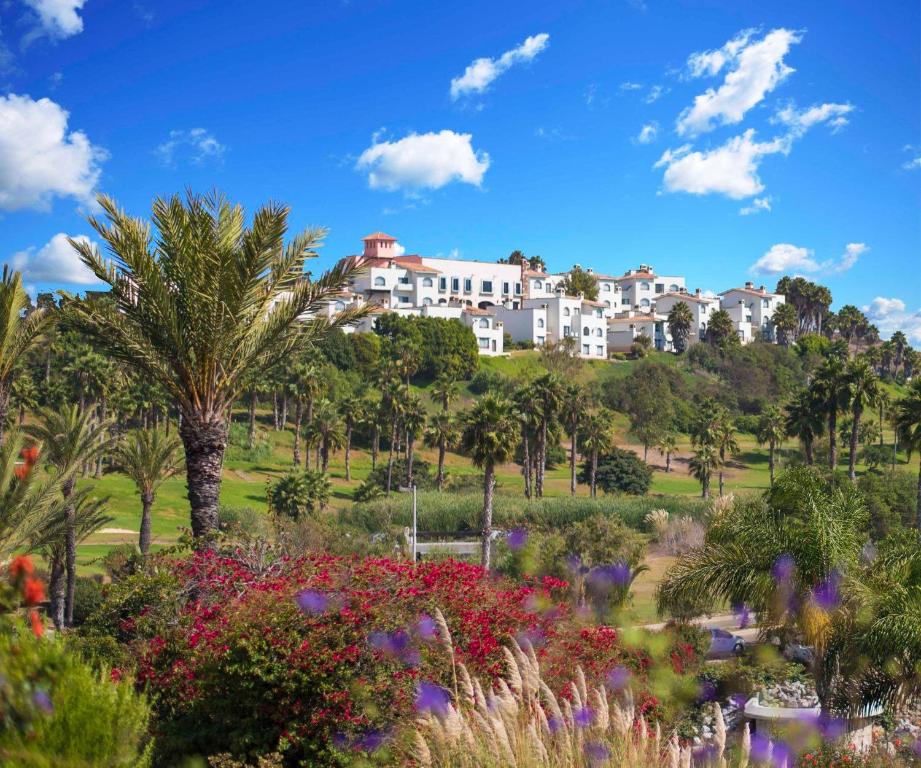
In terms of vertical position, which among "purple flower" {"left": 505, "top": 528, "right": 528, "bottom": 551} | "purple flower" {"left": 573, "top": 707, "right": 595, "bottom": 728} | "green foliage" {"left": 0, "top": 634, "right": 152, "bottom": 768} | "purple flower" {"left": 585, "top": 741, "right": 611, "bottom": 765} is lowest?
"purple flower" {"left": 505, "top": 528, "right": 528, "bottom": 551}

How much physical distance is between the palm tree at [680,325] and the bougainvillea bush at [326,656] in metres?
118

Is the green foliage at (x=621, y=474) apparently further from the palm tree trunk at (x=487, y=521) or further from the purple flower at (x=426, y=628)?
the purple flower at (x=426, y=628)

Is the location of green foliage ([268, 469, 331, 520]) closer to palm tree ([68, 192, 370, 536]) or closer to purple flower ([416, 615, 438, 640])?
palm tree ([68, 192, 370, 536])

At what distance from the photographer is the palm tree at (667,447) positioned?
271ft

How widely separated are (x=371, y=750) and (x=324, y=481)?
126ft

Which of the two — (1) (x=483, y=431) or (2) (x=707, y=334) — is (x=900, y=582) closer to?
(1) (x=483, y=431)

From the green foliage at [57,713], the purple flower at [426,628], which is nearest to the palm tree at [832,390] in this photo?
the purple flower at [426,628]

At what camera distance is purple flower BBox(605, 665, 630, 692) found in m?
10.7

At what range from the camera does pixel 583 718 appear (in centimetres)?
599

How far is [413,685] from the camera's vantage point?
9.43m

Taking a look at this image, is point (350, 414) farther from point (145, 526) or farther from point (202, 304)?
point (202, 304)

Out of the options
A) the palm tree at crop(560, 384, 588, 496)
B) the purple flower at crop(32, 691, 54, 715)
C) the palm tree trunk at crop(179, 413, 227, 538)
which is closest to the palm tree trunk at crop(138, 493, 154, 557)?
the palm tree trunk at crop(179, 413, 227, 538)

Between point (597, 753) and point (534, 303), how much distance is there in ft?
392

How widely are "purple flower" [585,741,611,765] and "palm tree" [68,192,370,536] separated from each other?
9.45 metres
